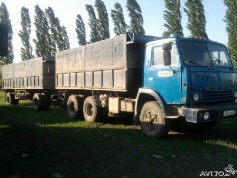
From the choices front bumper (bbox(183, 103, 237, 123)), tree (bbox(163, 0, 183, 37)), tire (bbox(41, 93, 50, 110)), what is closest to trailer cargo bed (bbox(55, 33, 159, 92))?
front bumper (bbox(183, 103, 237, 123))

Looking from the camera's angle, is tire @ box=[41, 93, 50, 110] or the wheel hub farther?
tire @ box=[41, 93, 50, 110]

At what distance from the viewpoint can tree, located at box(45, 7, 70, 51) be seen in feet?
147

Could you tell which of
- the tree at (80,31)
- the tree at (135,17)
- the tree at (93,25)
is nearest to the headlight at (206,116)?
the tree at (135,17)

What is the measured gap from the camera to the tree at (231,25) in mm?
31842

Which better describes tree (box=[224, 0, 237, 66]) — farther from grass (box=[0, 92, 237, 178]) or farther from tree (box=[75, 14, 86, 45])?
grass (box=[0, 92, 237, 178])

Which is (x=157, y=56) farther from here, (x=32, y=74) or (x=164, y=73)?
(x=32, y=74)

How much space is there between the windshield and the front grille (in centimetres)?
71

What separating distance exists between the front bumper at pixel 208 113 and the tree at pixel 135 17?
32.1m

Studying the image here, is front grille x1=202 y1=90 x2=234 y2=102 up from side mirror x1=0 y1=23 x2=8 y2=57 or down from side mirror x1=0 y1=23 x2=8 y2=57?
down

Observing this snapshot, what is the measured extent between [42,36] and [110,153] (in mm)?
42578

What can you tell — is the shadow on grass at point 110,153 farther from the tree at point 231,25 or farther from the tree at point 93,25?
the tree at point 93,25

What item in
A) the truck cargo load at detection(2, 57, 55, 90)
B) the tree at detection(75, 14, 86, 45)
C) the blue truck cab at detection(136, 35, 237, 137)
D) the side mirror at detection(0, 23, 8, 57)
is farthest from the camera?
the tree at detection(75, 14, 86, 45)

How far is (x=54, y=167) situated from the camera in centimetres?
498

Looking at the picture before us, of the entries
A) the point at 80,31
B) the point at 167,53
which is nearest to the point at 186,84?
the point at 167,53
